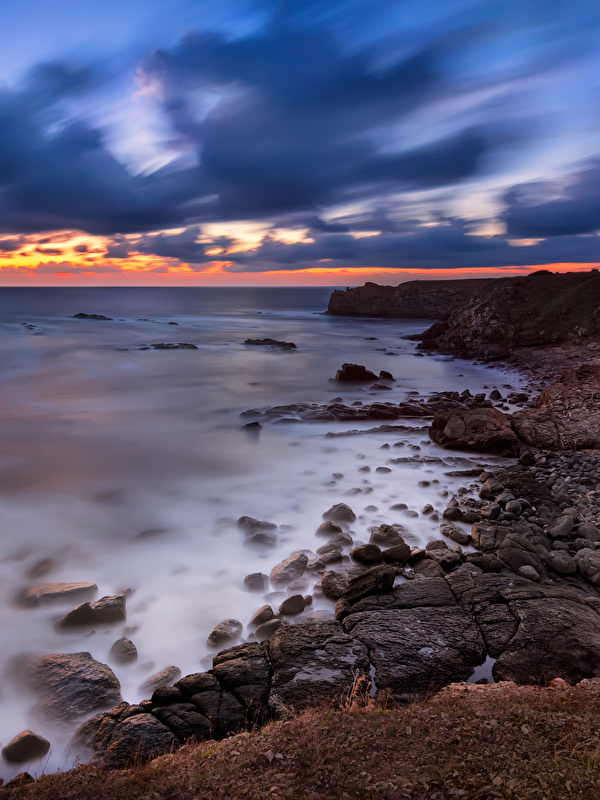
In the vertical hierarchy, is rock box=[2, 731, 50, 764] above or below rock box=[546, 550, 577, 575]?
below

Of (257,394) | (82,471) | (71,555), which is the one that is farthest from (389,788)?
(257,394)

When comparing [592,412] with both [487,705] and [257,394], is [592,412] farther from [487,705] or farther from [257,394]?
[257,394]

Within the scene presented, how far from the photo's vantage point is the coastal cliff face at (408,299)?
7262 cm

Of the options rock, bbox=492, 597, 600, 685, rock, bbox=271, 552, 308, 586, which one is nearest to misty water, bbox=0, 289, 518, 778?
rock, bbox=271, 552, 308, 586

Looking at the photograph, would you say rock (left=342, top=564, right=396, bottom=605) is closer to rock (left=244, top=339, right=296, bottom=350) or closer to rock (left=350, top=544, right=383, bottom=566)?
rock (left=350, top=544, right=383, bottom=566)

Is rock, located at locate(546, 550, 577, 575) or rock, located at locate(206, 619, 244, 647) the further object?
rock, located at locate(546, 550, 577, 575)

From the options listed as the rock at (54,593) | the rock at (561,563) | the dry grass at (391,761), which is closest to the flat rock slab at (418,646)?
the dry grass at (391,761)

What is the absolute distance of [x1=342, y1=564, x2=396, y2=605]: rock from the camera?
6.59 m

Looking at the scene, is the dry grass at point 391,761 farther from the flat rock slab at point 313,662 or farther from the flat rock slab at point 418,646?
the flat rock slab at point 418,646

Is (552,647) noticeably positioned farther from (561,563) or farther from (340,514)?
(340,514)

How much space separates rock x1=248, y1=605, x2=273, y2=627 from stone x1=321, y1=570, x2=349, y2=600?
38.1 inches

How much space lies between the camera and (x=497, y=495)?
403 inches

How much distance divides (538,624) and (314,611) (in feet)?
9.92

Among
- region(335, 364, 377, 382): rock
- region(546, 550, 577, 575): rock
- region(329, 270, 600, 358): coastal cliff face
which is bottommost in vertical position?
region(546, 550, 577, 575): rock
